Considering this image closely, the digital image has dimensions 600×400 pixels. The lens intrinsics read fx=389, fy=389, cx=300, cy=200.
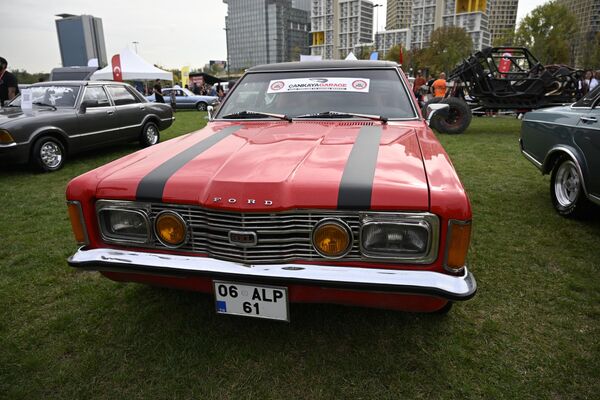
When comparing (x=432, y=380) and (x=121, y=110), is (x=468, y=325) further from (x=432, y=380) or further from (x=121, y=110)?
(x=121, y=110)

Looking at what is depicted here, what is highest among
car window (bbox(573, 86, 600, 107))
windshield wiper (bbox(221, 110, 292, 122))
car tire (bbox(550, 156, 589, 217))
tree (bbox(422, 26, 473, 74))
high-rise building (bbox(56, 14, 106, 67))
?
high-rise building (bbox(56, 14, 106, 67))

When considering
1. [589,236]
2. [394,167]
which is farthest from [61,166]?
[589,236]

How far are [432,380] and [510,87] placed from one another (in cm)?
1013

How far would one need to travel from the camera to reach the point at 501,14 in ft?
286

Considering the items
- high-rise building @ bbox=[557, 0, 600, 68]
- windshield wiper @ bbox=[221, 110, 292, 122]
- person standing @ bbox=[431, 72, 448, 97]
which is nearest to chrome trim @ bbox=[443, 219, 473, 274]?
windshield wiper @ bbox=[221, 110, 292, 122]

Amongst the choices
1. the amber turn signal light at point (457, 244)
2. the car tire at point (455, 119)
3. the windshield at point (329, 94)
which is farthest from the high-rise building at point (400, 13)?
the amber turn signal light at point (457, 244)

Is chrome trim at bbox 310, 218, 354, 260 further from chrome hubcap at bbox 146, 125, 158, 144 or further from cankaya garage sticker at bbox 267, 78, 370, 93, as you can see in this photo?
chrome hubcap at bbox 146, 125, 158, 144

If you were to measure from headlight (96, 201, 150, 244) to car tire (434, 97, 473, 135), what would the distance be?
905 centimetres

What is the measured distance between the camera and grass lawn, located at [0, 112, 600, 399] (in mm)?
1875

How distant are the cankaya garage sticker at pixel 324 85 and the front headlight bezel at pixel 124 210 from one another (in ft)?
5.64

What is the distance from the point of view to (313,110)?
3016 millimetres

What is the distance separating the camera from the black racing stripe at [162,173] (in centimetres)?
187

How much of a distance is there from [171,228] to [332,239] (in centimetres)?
79

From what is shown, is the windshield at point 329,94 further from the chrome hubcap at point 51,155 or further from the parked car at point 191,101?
the parked car at point 191,101
